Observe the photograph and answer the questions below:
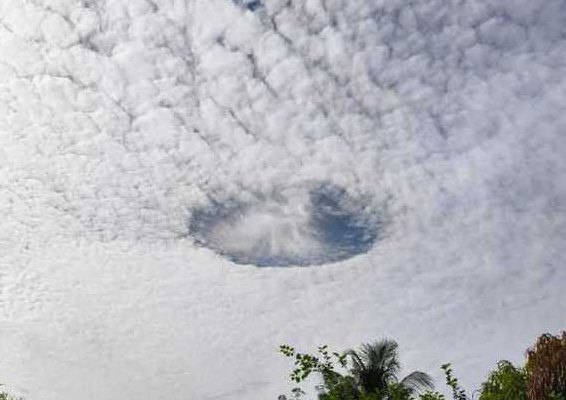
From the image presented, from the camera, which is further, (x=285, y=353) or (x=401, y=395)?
(x=401, y=395)

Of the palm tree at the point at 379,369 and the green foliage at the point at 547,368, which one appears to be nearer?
the green foliage at the point at 547,368

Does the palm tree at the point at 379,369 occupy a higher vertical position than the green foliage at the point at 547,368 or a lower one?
higher

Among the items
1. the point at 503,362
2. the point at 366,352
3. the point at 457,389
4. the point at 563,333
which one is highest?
the point at 366,352

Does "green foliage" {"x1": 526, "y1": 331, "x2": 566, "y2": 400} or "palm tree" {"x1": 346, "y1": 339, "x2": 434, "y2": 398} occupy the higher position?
"palm tree" {"x1": 346, "y1": 339, "x2": 434, "y2": 398}

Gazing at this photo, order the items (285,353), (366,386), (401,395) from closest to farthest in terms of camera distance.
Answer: (285,353) < (401,395) < (366,386)

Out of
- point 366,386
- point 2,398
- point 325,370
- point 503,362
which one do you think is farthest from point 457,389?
point 2,398

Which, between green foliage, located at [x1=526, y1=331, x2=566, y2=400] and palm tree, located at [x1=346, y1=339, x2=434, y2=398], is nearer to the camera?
green foliage, located at [x1=526, y1=331, x2=566, y2=400]

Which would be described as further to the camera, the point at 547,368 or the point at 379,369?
the point at 379,369

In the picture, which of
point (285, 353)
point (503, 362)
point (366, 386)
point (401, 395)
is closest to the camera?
point (285, 353)

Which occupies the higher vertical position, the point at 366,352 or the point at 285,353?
the point at 366,352

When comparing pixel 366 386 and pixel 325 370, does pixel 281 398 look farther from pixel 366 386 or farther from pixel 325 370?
pixel 325 370
